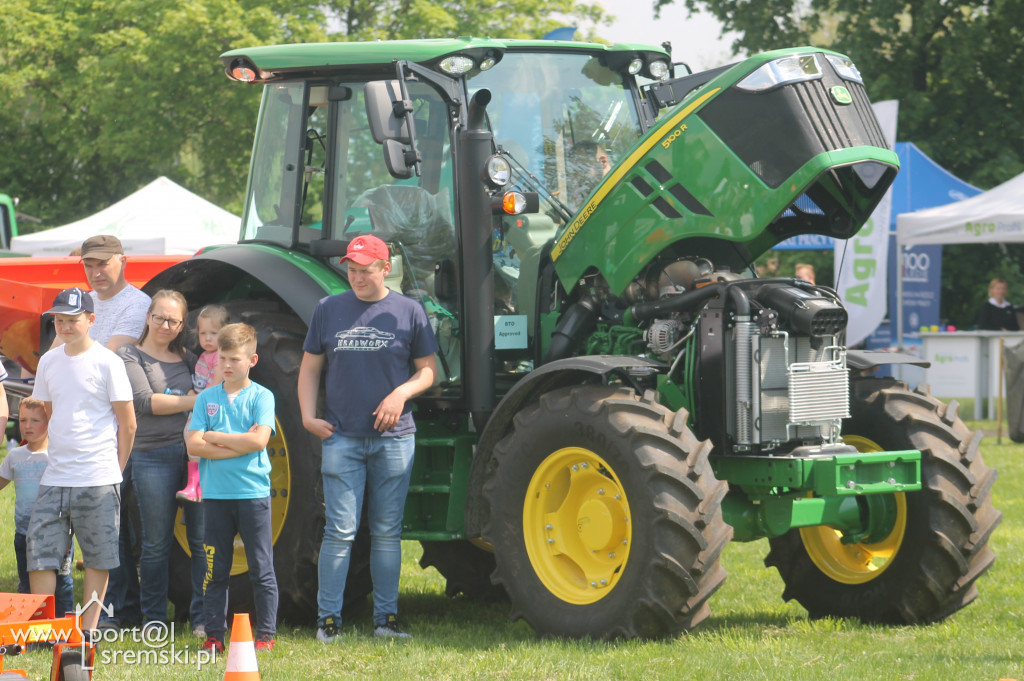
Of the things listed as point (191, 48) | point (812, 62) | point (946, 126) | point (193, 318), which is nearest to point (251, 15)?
point (191, 48)

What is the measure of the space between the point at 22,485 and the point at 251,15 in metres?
19.0

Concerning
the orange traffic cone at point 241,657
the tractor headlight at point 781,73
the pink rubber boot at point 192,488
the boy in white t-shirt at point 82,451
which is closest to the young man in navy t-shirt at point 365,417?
the pink rubber boot at point 192,488

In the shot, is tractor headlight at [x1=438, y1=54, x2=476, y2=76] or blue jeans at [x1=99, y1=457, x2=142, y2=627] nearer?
tractor headlight at [x1=438, y1=54, x2=476, y2=76]

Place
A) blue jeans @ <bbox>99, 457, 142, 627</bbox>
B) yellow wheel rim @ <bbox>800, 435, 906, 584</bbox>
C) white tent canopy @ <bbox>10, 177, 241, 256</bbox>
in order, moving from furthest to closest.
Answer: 1. white tent canopy @ <bbox>10, 177, 241, 256</bbox>
2. blue jeans @ <bbox>99, 457, 142, 627</bbox>
3. yellow wheel rim @ <bbox>800, 435, 906, 584</bbox>

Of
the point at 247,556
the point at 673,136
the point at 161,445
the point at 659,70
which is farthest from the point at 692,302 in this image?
the point at 161,445

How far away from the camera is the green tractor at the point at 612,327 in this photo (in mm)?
5691

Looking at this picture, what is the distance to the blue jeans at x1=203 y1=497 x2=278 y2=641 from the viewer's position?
5859 mm

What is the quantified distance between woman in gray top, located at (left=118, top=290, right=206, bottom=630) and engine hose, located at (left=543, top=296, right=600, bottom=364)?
1.74 m

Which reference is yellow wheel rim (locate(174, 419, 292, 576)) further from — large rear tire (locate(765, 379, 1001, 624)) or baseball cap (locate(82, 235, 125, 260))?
large rear tire (locate(765, 379, 1001, 624))

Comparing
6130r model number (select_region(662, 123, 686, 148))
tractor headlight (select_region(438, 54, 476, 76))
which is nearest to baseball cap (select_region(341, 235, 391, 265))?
tractor headlight (select_region(438, 54, 476, 76))

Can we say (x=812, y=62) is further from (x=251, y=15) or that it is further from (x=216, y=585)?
(x=251, y=15)

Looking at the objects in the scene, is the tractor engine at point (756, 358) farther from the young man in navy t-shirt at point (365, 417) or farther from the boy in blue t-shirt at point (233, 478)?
the boy in blue t-shirt at point (233, 478)

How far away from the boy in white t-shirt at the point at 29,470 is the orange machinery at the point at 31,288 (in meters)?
2.54

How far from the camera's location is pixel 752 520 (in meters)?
5.93
